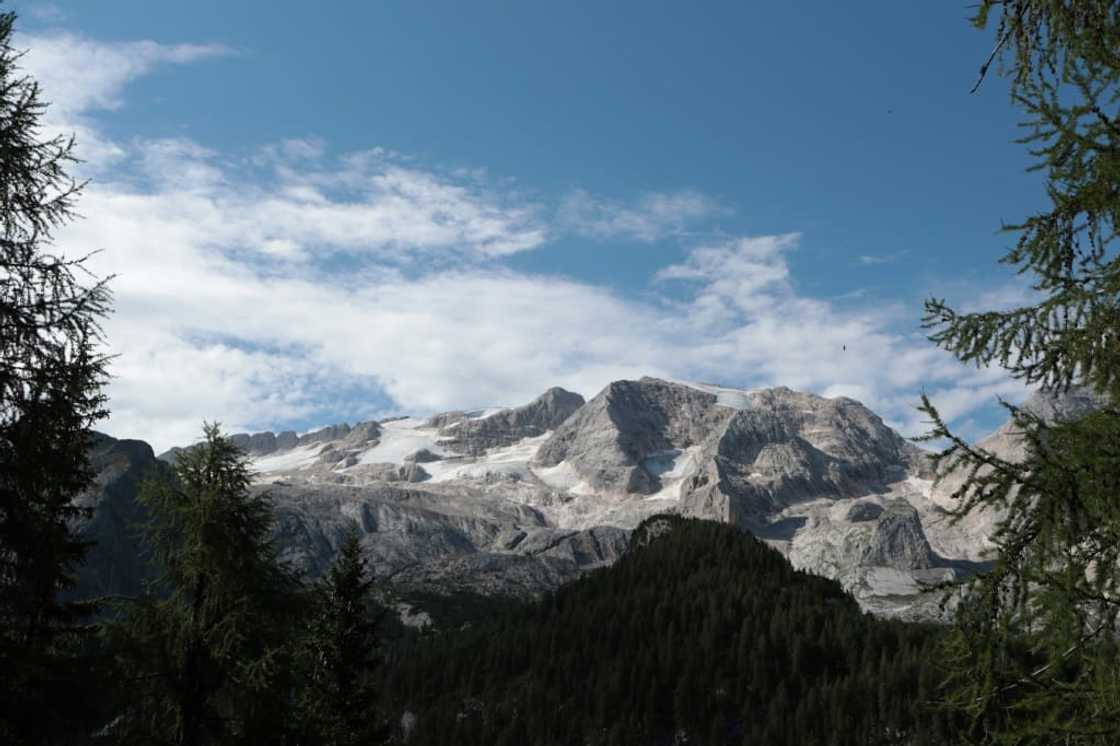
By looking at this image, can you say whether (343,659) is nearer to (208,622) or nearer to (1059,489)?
(208,622)

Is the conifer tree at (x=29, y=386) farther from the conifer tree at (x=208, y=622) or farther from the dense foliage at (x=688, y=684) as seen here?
the dense foliage at (x=688, y=684)

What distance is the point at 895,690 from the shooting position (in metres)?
158

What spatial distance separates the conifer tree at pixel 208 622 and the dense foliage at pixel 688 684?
14067 centimetres

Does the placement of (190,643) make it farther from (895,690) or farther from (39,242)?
(895,690)

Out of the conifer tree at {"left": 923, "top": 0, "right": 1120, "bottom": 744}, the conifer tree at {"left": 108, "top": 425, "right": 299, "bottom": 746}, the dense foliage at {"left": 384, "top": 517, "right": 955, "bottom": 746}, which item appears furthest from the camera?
the dense foliage at {"left": 384, "top": 517, "right": 955, "bottom": 746}

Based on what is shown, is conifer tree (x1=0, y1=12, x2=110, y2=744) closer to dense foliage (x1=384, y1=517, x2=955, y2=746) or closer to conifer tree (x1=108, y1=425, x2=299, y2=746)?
conifer tree (x1=108, y1=425, x2=299, y2=746)

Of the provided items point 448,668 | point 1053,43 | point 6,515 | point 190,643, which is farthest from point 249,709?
point 448,668

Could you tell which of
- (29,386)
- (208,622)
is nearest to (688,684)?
(208,622)

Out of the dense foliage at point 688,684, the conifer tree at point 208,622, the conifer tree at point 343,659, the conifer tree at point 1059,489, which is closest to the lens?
the conifer tree at point 1059,489

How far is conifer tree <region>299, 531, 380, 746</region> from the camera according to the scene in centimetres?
3204

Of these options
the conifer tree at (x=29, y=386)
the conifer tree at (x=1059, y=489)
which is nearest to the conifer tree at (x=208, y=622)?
the conifer tree at (x=29, y=386)

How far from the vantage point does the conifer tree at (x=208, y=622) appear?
63.2 feet

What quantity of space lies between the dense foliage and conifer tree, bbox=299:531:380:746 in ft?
415

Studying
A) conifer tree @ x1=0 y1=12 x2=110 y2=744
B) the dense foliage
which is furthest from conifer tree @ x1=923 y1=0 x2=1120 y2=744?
the dense foliage
